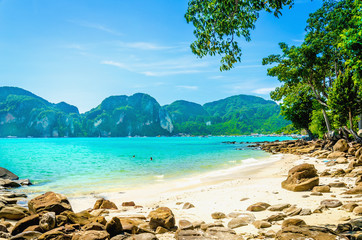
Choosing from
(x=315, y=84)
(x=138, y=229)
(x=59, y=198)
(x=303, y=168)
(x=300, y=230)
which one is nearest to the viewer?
(x=300, y=230)

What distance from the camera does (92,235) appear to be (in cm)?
545

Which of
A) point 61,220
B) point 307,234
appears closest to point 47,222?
point 61,220

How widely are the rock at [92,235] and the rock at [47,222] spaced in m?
1.23

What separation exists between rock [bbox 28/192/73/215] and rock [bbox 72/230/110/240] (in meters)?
2.83

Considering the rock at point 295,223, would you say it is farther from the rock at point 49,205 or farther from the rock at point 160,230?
the rock at point 49,205

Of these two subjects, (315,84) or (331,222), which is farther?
(315,84)

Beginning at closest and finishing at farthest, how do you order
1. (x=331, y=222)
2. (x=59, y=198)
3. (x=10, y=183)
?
(x=331, y=222) < (x=59, y=198) < (x=10, y=183)

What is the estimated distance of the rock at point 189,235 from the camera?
5312 millimetres

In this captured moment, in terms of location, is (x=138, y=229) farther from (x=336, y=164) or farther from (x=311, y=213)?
(x=336, y=164)

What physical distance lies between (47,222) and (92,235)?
1.85 m

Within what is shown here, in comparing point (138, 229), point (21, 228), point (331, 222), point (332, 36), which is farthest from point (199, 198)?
point (332, 36)

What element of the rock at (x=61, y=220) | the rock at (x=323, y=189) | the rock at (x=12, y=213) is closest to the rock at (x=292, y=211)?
the rock at (x=323, y=189)

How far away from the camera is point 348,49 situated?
39.3 ft

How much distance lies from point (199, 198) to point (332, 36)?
2463 cm
